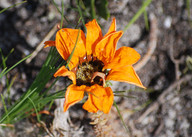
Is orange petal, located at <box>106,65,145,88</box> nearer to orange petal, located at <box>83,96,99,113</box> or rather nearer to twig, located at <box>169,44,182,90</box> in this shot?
orange petal, located at <box>83,96,99,113</box>

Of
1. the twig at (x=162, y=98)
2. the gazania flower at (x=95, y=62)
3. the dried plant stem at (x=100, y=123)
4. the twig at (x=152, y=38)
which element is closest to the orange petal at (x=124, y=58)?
the gazania flower at (x=95, y=62)

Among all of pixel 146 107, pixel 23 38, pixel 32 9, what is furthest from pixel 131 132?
pixel 32 9

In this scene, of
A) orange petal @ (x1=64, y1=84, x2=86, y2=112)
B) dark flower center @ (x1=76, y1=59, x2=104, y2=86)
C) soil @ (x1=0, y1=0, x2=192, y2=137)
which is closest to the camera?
orange petal @ (x1=64, y1=84, x2=86, y2=112)

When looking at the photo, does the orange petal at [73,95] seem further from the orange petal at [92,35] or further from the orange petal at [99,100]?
the orange petal at [92,35]

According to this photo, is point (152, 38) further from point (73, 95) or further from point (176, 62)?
point (73, 95)

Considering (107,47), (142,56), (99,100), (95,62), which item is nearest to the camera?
(99,100)

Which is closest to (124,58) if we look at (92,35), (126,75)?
(126,75)

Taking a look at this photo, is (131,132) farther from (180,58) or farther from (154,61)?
(180,58)

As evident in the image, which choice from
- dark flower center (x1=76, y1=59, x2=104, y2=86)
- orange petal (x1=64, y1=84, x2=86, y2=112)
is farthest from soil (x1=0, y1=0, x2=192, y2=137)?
orange petal (x1=64, y1=84, x2=86, y2=112)
